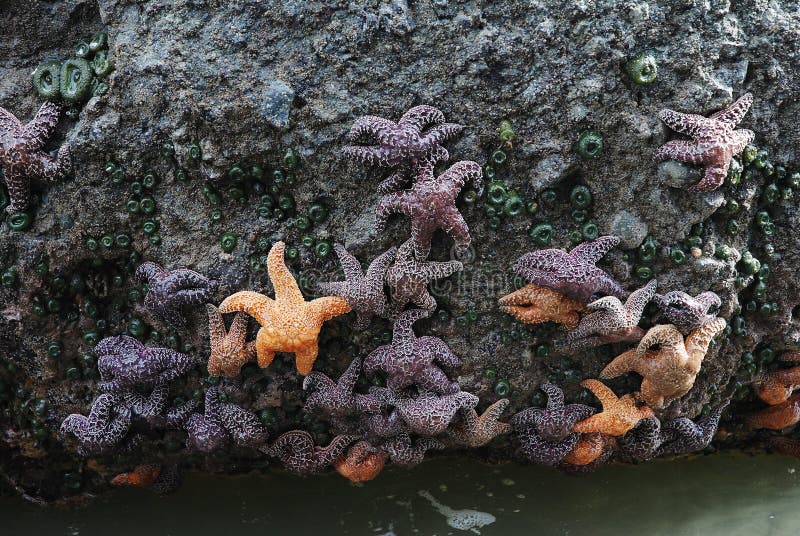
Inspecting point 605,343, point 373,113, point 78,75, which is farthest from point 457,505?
point 78,75

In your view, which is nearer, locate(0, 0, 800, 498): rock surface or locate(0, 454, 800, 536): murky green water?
locate(0, 0, 800, 498): rock surface

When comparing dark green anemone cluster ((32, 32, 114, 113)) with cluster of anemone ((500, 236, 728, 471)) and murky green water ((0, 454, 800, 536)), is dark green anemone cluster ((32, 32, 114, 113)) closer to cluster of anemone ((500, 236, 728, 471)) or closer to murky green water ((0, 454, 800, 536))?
cluster of anemone ((500, 236, 728, 471))

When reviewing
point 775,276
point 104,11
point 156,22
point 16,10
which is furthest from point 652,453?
point 16,10

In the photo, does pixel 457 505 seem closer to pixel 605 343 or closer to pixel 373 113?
pixel 605 343

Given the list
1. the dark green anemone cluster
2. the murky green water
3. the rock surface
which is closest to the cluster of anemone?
the rock surface

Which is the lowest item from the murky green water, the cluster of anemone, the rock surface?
the murky green water

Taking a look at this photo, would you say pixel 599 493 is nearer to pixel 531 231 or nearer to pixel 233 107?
pixel 531 231

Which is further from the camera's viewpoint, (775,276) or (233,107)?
(775,276)
